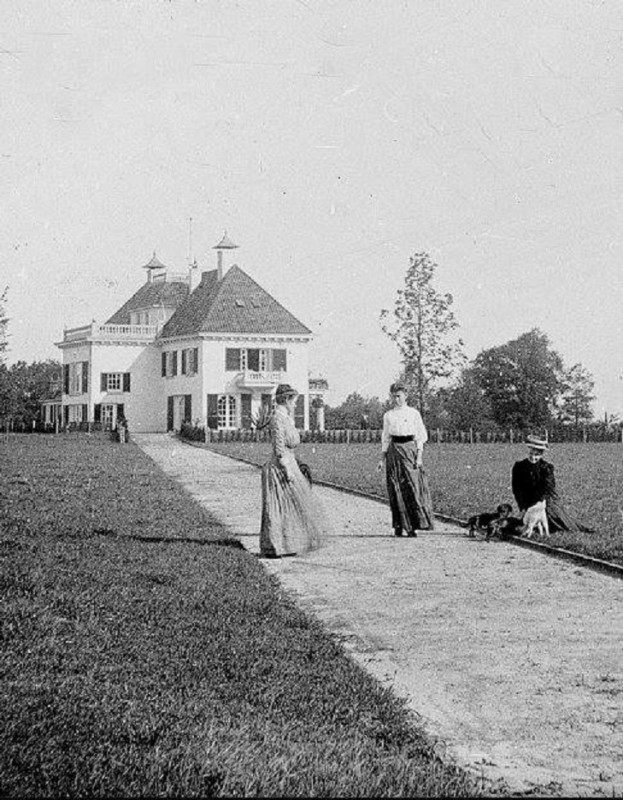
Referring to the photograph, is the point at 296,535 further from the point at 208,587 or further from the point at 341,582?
the point at 208,587

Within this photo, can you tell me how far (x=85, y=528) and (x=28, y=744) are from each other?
8.72 metres

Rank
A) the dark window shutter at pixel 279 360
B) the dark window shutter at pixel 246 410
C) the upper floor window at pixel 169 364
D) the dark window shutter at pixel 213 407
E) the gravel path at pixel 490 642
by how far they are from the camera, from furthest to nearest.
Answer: the upper floor window at pixel 169 364
the dark window shutter at pixel 279 360
the dark window shutter at pixel 246 410
the dark window shutter at pixel 213 407
the gravel path at pixel 490 642

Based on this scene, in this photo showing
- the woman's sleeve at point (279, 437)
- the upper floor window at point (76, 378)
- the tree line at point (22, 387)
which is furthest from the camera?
the upper floor window at point (76, 378)

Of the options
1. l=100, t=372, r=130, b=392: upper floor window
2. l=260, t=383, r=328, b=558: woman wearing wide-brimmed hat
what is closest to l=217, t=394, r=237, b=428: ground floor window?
l=100, t=372, r=130, b=392: upper floor window

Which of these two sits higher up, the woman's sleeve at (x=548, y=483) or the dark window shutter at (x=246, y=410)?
the dark window shutter at (x=246, y=410)

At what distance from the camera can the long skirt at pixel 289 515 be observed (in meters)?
10.9

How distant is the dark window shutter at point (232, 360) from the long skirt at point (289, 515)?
1924 inches

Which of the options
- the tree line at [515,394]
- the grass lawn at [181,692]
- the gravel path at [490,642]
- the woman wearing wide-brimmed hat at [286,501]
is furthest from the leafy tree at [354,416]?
the grass lawn at [181,692]

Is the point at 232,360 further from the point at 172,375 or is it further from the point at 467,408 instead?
the point at 467,408

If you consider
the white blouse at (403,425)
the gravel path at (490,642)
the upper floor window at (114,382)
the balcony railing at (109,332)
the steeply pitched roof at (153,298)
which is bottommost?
the gravel path at (490,642)

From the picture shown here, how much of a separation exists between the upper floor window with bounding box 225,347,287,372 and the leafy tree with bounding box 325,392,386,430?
19.1 feet

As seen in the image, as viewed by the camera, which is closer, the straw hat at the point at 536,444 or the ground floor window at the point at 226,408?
the straw hat at the point at 536,444

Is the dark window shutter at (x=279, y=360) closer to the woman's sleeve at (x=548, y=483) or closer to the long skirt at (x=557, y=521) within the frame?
the long skirt at (x=557, y=521)

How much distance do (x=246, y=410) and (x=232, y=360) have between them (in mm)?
2767
